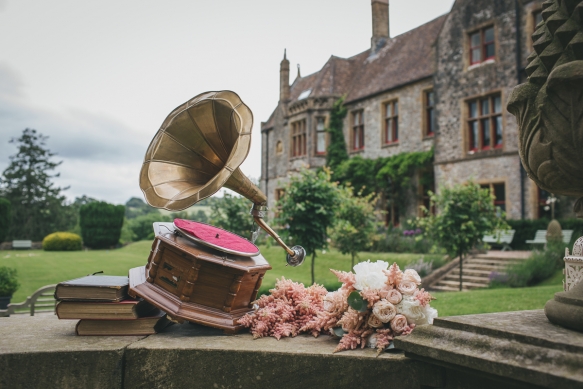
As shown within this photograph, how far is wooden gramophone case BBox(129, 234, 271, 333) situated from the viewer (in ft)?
8.55

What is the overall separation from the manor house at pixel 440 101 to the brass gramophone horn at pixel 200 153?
365 inches

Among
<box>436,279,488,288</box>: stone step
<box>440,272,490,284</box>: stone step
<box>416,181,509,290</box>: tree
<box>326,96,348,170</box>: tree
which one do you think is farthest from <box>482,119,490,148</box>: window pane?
<box>326,96,348,170</box>: tree

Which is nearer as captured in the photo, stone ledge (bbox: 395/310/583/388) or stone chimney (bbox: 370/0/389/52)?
stone ledge (bbox: 395/310/583/388)

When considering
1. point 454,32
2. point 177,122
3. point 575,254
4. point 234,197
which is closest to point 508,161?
point 454,32

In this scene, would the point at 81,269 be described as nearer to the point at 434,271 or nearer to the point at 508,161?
the point at 434,271

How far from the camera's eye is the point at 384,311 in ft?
7.66

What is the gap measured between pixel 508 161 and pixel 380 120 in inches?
272

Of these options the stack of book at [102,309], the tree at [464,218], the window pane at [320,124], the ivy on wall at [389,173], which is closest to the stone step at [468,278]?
the tree at [464,218]

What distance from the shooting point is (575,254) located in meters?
3.27

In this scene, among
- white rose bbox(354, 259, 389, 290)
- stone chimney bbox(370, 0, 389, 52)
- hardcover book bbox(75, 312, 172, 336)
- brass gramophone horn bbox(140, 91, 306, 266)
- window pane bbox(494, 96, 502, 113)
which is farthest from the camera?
stone chimney bbox(370, 0, 389, 52)

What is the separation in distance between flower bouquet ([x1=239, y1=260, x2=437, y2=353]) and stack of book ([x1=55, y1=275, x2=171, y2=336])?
1.96 feet

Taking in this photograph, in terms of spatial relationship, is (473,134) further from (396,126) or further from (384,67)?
(384,67)

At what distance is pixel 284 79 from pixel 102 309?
27.8 meters

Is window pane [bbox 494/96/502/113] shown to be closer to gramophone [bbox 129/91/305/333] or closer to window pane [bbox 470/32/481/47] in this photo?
window pane [bbox 470/32/481/47]
